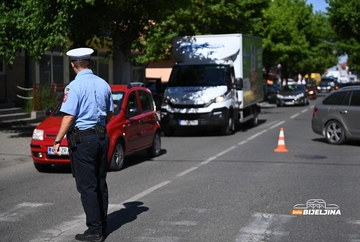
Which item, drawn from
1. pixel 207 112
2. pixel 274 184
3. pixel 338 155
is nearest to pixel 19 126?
pixel 207 112

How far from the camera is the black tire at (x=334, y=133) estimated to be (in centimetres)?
1734

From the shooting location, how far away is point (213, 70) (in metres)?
20.8

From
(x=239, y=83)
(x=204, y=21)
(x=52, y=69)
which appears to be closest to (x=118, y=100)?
(x=239, y=83)

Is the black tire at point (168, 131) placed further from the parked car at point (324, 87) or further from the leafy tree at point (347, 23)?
the parked car at point (324, 87)

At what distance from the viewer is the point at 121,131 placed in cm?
1270

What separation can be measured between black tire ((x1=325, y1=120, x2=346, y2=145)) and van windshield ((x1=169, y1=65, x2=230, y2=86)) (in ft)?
13.0

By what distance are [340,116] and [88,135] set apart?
1172 cm

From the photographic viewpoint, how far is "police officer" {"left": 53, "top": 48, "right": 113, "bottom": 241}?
677cm

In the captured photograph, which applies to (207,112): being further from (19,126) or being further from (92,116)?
(92,116)

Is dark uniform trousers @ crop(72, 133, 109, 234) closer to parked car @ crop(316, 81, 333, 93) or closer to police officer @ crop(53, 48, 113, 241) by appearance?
police officer @ crop(53, 48, 113, 241)

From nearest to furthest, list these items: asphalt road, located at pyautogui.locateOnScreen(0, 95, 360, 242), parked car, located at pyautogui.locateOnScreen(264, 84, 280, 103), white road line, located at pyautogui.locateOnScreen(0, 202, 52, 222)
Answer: asphalt road, located at pyautogui.locateOnScreen(0, 95, 360, 242) → white road line, located at pyautogui.locateOnScreen(0, 202, 52, 222) → parked car, located at pyautogui.locateOnScreen(264, 84, 280, 103)

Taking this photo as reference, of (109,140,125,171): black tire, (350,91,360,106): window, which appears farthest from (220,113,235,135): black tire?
(109,140,125,171): black tire

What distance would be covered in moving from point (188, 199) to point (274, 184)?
76.3 inches

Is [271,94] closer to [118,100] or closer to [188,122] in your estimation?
[188,122]
